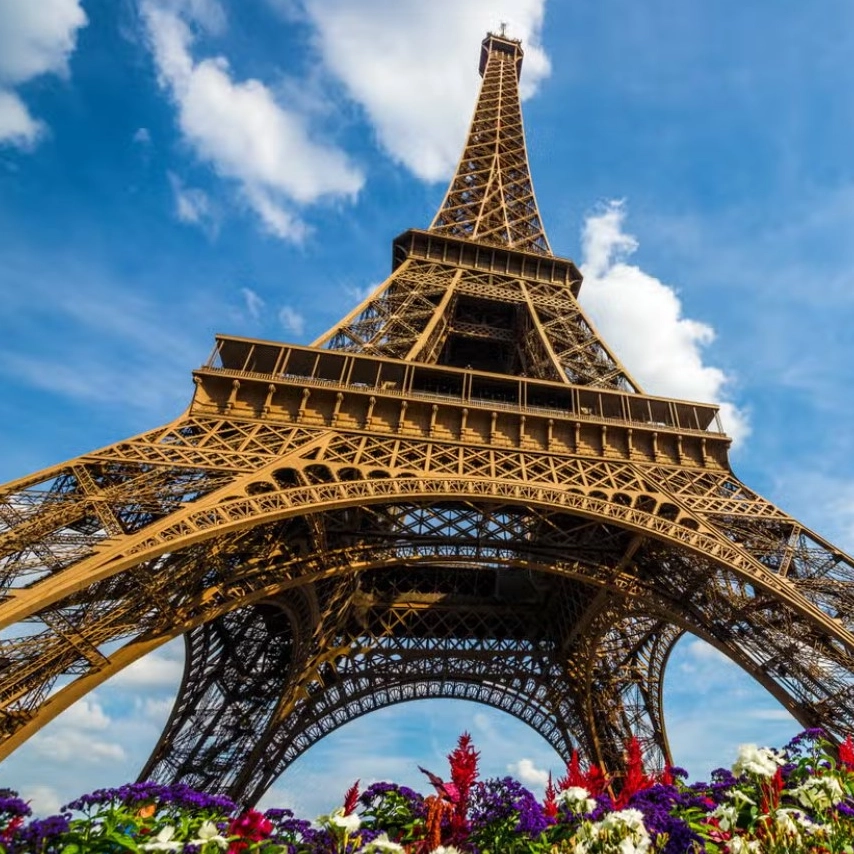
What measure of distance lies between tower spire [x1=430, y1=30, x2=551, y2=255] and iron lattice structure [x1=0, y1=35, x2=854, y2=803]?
1.75 m

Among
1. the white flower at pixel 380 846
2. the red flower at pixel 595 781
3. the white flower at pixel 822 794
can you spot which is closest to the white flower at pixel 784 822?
the white flower at pixel 822 794

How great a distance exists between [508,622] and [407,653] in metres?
4.08

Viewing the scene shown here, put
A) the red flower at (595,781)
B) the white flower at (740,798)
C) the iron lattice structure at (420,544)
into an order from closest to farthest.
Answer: the white flower at (740,798), the red flower at (595,781), the iron lattice structure at (420,544)

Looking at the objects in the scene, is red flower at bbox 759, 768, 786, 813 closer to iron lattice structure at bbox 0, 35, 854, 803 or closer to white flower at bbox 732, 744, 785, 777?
white flower at bbox 732, 744, 785, 777

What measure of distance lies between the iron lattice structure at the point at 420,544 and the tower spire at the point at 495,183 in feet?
5.73

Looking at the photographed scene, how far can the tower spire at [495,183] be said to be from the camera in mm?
28078

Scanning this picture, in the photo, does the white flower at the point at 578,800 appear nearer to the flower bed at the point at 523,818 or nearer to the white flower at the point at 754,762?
the flower bed at the point at 523,818

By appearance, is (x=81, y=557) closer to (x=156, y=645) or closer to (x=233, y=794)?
(x=156, y=645)

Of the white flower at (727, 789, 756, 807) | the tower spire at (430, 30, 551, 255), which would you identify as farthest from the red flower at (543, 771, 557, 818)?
the tower spire at (430, 30, 551, 255)

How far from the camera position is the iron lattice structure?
432 inches

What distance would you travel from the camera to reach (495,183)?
31469 millimetres

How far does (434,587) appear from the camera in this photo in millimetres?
23375

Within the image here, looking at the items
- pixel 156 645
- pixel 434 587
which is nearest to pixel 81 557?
pixel 156 645

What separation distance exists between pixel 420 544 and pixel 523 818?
12.2m
